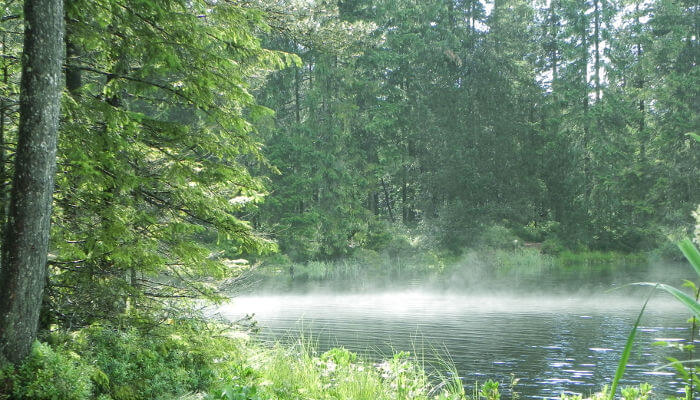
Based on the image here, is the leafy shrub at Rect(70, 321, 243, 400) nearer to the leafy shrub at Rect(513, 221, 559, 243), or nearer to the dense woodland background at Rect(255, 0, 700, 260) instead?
the dense woodland background at Rect(255, 0, 700, 260)

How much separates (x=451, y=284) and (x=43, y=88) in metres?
22.4

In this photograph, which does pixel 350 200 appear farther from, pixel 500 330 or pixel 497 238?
pixel 500 330

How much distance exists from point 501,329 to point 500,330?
0.49 feet

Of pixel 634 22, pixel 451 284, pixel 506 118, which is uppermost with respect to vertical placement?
pixel 634 22

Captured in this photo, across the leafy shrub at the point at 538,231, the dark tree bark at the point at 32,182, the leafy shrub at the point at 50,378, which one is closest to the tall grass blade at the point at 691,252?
the leafy shrub at the point at 50,378

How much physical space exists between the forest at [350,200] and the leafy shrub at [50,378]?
0.06ft

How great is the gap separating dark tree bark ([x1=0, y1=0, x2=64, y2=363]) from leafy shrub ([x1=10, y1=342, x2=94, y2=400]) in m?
0.18

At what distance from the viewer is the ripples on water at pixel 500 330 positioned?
31.6 feet

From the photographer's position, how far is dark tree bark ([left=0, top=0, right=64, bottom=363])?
15.3 ft

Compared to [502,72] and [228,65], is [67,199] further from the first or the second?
[502,72]

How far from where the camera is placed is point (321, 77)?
114ft

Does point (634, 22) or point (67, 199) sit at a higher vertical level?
point (634, 22)

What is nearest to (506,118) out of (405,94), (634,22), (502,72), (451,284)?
(502,72)

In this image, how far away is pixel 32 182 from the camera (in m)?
4.76
